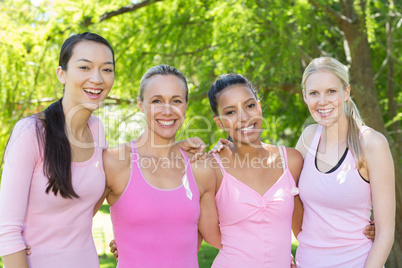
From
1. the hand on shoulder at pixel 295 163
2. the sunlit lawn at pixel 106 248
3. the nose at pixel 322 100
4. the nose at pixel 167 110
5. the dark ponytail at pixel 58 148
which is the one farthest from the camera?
the sunlit lawn at pixel 106 248

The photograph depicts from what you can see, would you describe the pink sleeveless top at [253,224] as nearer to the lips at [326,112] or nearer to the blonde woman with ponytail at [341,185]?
the blonde woman with ponytail at [341,185]

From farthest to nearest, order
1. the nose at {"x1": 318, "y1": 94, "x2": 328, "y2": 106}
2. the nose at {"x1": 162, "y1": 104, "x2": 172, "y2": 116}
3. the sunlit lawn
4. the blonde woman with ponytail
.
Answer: the sunlit lawn → the nose at {"x1": 318, "y1": 94, "x2": 328, "y2": 106} → the nose at {"x1": 162, "y1": 104, "x2": 172, "y2": 116} → the blonde woman with ponytail

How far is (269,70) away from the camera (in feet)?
20.8

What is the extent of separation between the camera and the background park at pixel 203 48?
16.9 ft

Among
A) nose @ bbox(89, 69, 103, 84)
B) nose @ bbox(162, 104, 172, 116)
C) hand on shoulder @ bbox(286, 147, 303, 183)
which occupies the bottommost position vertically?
hand on shoulder @ bbox(286, 147, 303, 183)

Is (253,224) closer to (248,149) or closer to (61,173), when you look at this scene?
(248,149)

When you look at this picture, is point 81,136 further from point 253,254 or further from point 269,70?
point 269,70

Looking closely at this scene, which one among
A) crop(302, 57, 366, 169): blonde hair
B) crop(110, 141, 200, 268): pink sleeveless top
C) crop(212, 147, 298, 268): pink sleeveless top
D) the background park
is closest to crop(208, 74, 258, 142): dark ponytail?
crop(302, 57, 366, 169): blonde hair

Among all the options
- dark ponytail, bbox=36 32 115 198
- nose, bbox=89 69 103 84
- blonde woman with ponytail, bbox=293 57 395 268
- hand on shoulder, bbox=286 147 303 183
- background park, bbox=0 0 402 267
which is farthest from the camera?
background park, bbox=0 0 402 267

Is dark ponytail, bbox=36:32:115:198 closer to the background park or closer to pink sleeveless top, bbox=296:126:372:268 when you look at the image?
pink sleeveless top, bbox=296:126:372:268

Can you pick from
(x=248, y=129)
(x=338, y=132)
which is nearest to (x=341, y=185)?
(x=338, y=132)

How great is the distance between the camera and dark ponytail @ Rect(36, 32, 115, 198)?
2275mm

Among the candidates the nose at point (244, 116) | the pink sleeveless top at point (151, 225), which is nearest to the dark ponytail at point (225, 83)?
the nose at point (244, 116)

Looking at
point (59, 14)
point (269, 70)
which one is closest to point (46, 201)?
point (59, 14)
